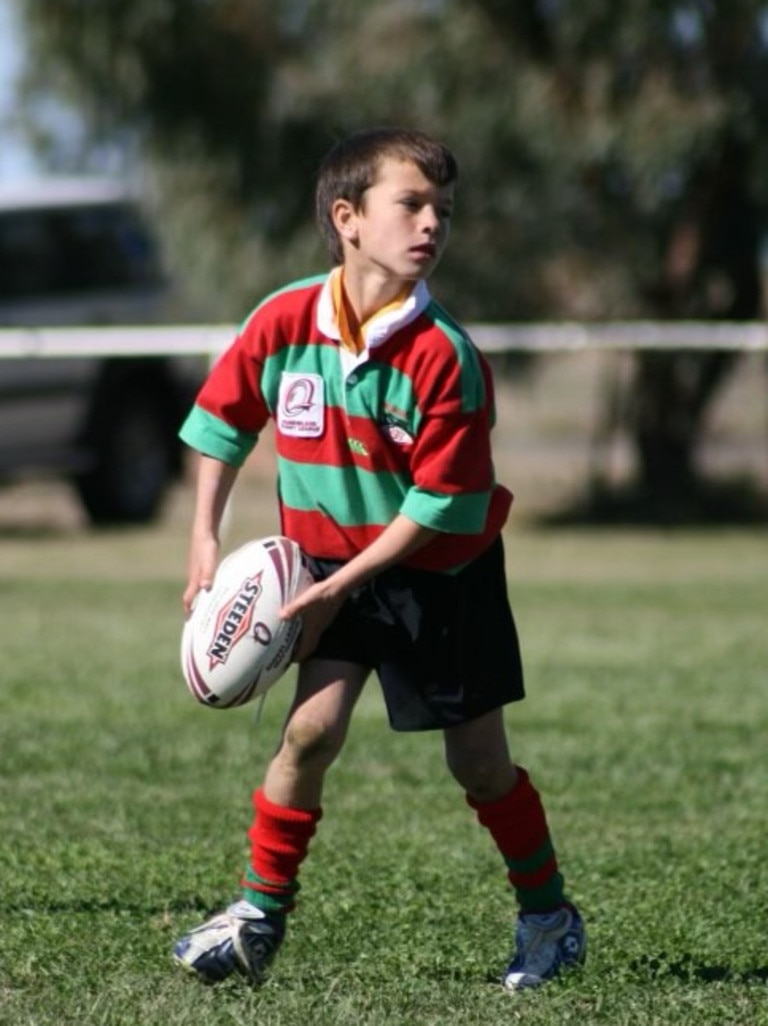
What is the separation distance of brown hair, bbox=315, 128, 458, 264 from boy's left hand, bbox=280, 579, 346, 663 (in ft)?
2.29

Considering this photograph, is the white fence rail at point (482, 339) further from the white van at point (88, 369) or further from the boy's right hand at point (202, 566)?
the boy's right hand at point (202, 566)

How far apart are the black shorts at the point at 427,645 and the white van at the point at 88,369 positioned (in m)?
11.7

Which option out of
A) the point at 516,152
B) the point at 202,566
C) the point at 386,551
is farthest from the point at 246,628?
the point at 516,152

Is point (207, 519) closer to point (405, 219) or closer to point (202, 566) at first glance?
point (202, 566)

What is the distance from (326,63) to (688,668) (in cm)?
1071

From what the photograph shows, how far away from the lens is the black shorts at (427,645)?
4590mm

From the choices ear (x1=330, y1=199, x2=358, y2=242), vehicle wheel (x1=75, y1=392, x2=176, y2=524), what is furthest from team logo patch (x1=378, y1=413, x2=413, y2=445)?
vehicle wheel (x1=75, y1=392, x2=176, y2=524)

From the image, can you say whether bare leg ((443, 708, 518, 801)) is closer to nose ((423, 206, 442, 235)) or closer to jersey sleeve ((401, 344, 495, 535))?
jersey sleeve ((401, 344, 495, 535))

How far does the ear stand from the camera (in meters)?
4.59

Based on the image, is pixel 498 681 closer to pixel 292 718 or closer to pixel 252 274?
pixel 292 718

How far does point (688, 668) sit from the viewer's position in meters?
10.1

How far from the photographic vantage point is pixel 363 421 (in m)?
4.48

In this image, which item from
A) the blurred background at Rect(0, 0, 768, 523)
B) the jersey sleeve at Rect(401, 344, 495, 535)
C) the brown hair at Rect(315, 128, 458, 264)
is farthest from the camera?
the blurred background at Rect(0, 0, 768, 523)

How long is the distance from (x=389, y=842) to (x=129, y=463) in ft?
38.9
